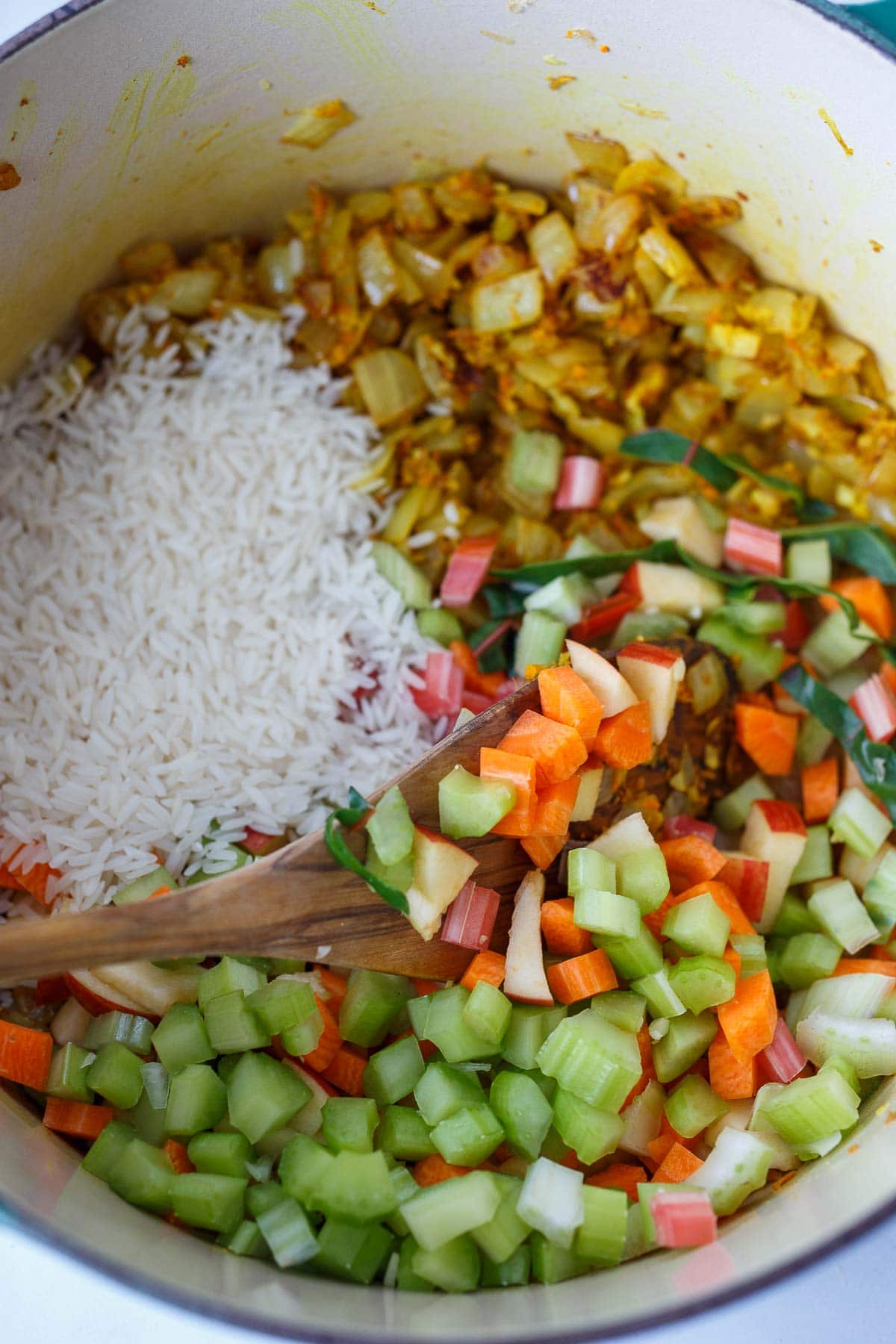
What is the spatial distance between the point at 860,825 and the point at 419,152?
4.61 feet

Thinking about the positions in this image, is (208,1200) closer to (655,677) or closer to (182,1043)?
(182,1043)

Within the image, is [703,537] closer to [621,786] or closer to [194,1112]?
[621,786]

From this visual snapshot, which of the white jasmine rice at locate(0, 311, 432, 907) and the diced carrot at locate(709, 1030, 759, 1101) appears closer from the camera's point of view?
the diced carrot at locate(709, 1030, 759, 1101)

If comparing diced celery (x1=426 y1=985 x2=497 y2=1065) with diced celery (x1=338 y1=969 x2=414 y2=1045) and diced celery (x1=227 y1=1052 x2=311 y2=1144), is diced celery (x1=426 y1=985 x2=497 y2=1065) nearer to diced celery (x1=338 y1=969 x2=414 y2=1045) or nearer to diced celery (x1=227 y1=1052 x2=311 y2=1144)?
diced celery (x1=338 y1=969 x2=414 y2=1045)

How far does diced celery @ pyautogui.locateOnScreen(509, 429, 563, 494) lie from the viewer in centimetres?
215

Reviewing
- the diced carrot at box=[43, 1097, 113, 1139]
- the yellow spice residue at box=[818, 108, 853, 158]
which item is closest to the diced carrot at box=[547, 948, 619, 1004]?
the diced carrot at box=[43, 1097, 113, 1139]

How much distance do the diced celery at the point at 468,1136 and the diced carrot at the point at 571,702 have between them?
1.78ft

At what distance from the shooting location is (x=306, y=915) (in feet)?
5.09

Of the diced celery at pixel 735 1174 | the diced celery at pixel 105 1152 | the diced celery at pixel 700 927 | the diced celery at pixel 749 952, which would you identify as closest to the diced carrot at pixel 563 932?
the diced celery at pixel 700 927

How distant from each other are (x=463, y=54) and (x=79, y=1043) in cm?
163

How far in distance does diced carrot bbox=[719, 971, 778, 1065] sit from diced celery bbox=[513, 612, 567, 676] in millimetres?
633

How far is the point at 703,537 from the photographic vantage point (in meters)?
2.15

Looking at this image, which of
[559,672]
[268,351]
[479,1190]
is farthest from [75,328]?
[479,1190]

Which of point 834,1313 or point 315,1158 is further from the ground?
point 315,1158
